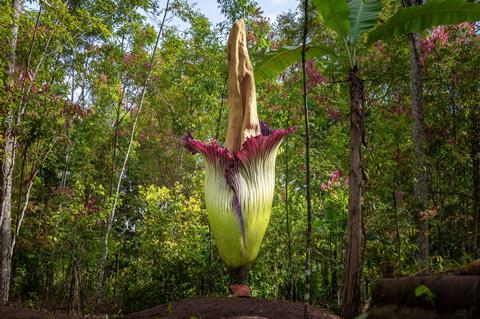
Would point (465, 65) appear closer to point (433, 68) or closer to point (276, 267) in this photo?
point (433, 68)

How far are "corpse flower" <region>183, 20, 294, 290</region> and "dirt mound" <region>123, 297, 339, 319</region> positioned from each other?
15.1 inches

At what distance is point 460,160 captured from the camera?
6910 mm

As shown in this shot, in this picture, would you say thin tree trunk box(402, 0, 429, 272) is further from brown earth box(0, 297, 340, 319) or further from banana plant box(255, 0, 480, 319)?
brown earth box(0, 297, 340, 319)

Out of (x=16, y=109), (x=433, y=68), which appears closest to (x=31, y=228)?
(x=16, y=109)

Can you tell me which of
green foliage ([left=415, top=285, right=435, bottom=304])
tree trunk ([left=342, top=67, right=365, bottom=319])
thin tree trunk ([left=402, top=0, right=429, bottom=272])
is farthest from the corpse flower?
thin tree trunk ([left=402, top=0, right=429, bottom=272])

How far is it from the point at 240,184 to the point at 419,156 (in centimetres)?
292

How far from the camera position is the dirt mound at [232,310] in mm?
2758

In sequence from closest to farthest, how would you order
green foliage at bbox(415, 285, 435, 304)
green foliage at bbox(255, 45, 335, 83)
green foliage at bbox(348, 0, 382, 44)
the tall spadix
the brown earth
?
green foliage at bbox(415, 285, 435, 304)
the brown earth
the tall spadix
green foliage at bbox(348, 0, 382, 44)
green foliage at bbox(255, 45, 335, 83)

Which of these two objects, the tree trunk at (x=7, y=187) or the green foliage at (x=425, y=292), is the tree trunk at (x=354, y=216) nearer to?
the green foliage at (x=425, y=292)

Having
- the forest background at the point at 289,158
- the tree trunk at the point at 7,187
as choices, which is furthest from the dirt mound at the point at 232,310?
the tree trunk at the point at 7,187

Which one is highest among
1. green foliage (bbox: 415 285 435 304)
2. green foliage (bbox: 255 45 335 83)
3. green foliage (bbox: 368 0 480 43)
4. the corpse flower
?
green foliage (bbox: 368 0 480 43)

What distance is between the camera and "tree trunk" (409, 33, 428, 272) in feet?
17.0

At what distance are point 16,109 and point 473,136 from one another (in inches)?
258

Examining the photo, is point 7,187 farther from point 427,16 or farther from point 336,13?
point 427,16
